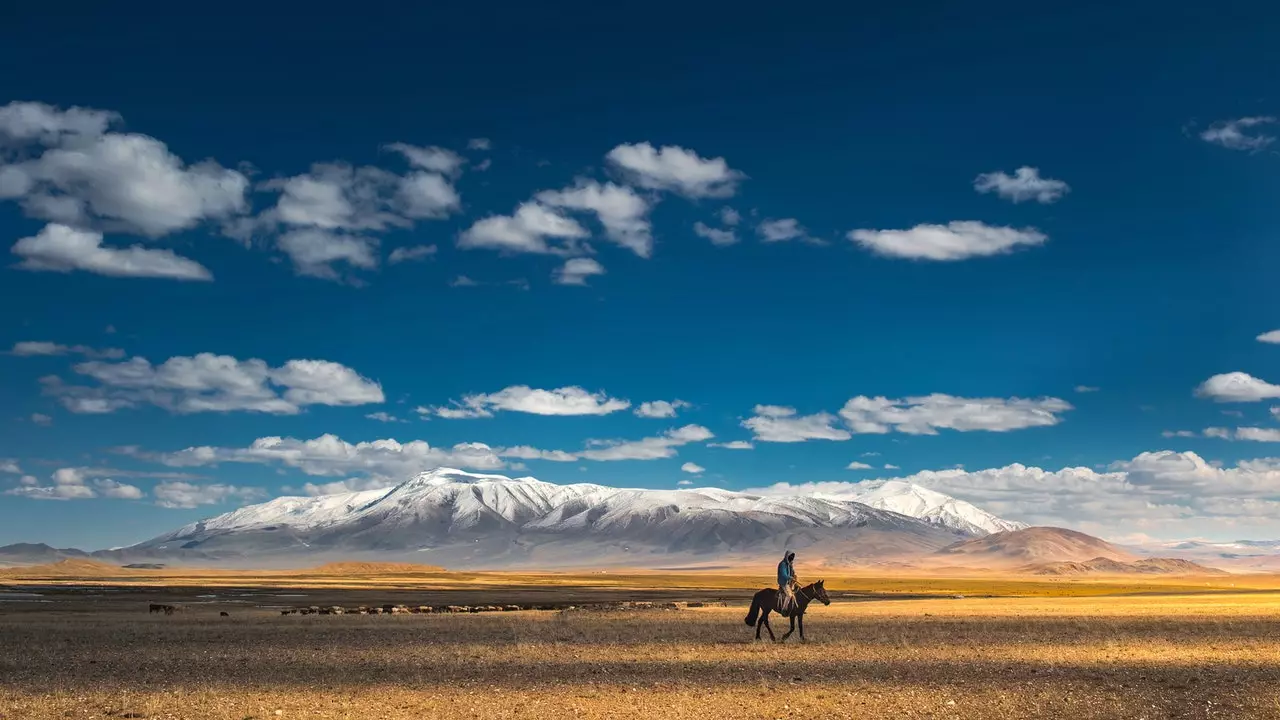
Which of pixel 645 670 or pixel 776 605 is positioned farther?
pixel 776 605

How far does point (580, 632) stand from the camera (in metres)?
37.4

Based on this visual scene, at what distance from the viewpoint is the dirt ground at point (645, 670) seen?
18.2 metres

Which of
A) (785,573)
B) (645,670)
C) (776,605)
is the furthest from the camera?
(785,573)

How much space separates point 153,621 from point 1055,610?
42544mm

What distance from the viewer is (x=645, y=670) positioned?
2416 centimetres

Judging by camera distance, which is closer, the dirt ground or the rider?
the dirt ground

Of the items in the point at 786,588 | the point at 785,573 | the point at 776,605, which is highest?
the point at 785,573

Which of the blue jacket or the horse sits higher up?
the blue jacket

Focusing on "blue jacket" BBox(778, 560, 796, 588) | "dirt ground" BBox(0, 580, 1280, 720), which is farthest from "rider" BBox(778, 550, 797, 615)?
"dirt ground" BBox(0, 580, 1280, 720)

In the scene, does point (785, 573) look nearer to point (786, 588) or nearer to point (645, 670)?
point (786, 588)

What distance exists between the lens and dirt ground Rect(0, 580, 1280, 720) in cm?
1822

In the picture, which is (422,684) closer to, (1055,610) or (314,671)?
(314,671)

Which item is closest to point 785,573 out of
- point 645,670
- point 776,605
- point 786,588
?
point 786,588

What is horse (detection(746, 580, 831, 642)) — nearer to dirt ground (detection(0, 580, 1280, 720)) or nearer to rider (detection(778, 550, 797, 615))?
rider (detection(778, 550, 797, 615))
